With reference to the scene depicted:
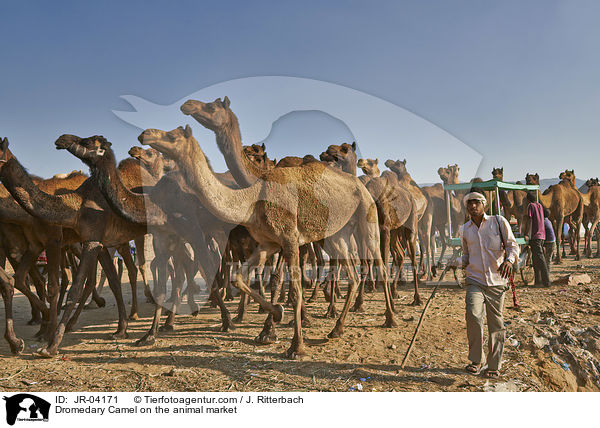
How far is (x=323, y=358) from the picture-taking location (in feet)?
18.2

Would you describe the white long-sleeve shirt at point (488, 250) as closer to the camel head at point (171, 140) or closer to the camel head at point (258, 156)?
the camel head at point (171, 140)

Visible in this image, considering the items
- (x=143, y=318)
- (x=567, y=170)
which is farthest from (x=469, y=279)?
(x=567, y=170)

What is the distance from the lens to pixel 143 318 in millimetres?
8836

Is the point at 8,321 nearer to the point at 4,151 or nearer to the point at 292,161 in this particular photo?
the point at 4,151

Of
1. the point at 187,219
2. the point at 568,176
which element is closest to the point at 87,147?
the point at 187,219

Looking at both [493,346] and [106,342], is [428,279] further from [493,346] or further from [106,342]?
[106,342]

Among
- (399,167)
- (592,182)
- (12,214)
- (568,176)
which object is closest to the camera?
(12,214)

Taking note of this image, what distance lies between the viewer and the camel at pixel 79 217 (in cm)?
580

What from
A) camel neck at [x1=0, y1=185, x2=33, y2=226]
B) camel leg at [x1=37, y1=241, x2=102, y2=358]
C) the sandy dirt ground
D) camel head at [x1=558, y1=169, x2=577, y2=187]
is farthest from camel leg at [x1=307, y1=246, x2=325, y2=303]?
camel head at [x1=558, y1=169, x2=577, y2=187]

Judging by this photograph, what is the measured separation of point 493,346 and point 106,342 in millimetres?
5695

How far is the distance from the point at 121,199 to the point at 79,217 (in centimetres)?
72

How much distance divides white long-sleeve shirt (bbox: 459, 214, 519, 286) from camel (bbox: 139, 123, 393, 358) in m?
2.27

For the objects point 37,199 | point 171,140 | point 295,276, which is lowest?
point 295,276
